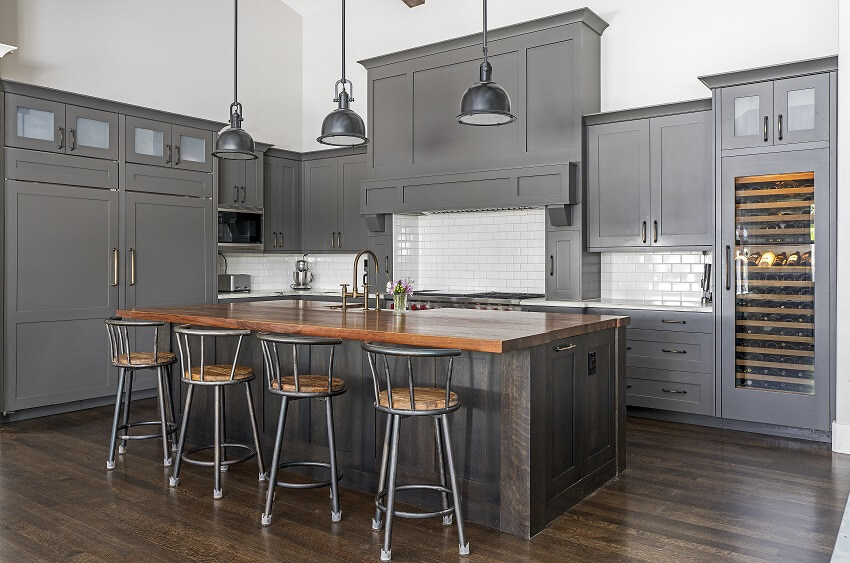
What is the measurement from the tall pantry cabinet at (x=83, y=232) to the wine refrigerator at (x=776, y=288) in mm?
5210

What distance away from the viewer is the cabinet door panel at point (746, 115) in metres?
5.21

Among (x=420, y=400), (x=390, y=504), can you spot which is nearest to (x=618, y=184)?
(x=420, y=400)

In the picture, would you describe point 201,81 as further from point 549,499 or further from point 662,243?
point 549,499

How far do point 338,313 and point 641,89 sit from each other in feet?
12.8

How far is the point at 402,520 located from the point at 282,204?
5730mm

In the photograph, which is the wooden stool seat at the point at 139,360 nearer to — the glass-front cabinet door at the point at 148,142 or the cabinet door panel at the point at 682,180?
the glass-front cabinet door at the point at 148,142

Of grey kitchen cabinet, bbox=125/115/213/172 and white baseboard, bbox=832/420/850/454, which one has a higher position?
grey kitchen cabinet, bbox=125/115/213/172

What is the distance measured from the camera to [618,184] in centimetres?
619

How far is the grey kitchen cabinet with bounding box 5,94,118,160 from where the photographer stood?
5.76m

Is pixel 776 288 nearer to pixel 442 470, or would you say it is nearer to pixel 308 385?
pixel 442 470

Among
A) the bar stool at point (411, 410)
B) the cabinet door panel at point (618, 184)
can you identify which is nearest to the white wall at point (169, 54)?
the cabinet door panel at point (618, 184)

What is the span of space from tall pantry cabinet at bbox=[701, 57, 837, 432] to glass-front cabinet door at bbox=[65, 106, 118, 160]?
17.6ft

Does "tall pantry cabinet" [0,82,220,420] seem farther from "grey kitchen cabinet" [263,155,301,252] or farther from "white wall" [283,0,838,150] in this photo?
"white wall" [283,0,838,150]

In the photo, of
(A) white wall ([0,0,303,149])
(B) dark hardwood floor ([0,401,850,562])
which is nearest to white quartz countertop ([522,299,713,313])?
(B) dark hardwood floor ([0,401,850,562])
